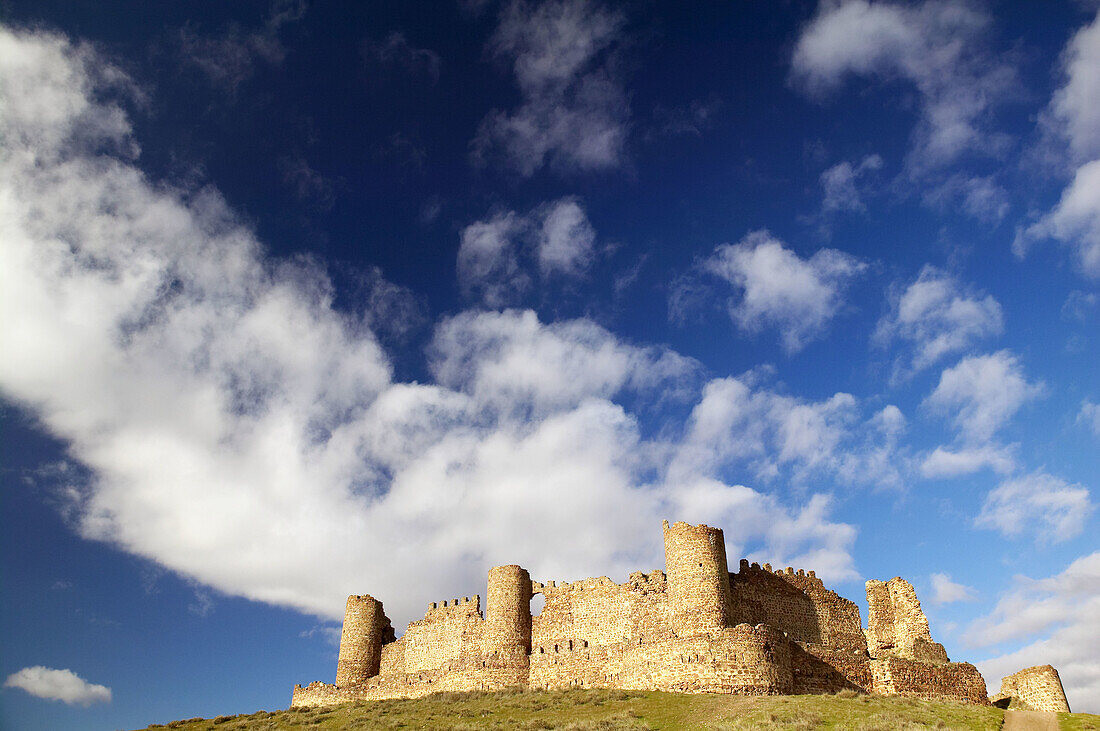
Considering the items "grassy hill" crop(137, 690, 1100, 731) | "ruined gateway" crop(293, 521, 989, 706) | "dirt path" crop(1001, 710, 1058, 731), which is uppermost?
"ruined gateway" crop(293, 521, 989, 706)

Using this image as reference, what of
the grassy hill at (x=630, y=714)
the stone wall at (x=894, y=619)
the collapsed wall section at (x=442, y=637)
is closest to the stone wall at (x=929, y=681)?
the grassy hill at (x=630, y=714)

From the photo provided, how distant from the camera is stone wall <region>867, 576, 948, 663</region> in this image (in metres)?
44.7

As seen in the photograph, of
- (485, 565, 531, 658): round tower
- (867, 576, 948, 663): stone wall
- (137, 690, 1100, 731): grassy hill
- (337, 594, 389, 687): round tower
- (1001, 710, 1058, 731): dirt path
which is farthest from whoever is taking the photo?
(337, 594, 389, 687): round tower

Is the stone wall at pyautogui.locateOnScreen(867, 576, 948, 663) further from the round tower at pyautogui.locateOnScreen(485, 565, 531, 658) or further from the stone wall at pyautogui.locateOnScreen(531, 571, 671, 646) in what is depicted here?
the round tower at pyautogui.locateOnScreen(485, 565, 531, 658)

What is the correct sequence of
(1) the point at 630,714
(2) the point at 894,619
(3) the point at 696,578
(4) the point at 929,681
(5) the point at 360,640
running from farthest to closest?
(5) the point at 360,640 → (2) the point at 894,619 → (3) the point at 696,578 → (4) the point at 929,681 → (1) the point at 630,714

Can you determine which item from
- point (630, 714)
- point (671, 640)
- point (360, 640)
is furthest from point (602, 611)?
point (360, 640)

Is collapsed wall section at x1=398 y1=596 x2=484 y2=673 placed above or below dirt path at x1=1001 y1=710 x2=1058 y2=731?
above

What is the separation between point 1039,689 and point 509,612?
1230 inches

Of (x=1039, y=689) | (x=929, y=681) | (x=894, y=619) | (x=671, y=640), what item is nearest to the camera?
(x=1039, y=689)

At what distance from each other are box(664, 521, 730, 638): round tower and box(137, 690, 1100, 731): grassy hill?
4758 mm

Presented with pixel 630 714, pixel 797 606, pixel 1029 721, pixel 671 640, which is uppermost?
pixel 797 606

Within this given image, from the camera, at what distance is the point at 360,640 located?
56.5 meters

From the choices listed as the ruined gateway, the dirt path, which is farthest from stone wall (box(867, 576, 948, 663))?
the dirt path

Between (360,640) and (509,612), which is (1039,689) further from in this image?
(360,640)
